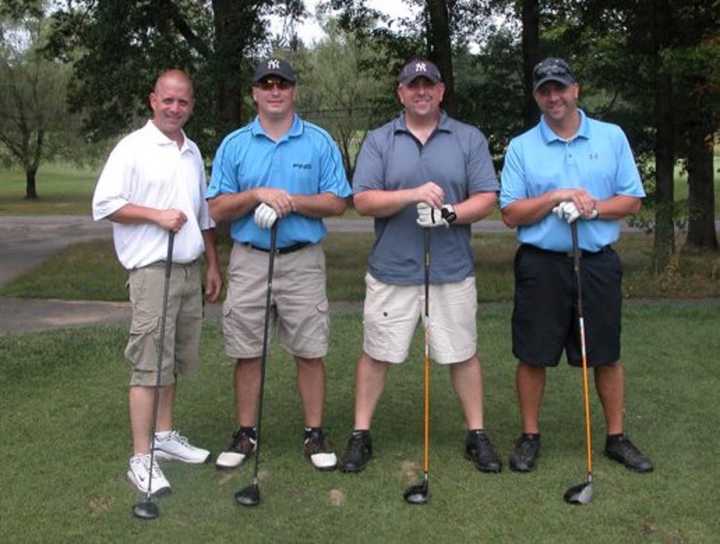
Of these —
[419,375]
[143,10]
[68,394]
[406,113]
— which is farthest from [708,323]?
[143,10]

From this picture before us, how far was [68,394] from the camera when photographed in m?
5.97

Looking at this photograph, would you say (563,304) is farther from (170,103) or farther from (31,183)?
(31,183)

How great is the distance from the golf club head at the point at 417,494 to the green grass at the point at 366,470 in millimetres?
48

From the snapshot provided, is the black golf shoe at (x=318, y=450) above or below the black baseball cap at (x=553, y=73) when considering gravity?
below

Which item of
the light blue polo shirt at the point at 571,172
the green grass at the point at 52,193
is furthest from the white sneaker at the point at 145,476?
the green grass at the point at 52,193

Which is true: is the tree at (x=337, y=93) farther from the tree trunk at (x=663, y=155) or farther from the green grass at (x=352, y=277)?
the tree trunk at (x=663, y=155)

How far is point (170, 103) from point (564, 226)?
6.24ft

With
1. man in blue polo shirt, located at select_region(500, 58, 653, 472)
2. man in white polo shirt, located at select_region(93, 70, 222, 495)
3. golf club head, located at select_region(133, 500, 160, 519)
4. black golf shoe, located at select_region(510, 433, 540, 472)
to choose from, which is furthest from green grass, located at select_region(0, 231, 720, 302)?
golf club head, located at select_region(133, 500, 160, 519)

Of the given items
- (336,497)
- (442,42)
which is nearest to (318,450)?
(336,497)

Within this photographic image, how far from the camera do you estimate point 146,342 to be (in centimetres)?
430

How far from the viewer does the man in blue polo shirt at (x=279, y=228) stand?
168 inches

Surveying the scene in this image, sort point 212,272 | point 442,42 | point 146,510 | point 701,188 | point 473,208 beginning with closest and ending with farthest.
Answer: point 146,510
point 473,208
point 212,272
point 442,42
point 701,188

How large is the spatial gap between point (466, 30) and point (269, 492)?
39.0 feet

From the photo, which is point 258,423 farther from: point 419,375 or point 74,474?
point 419,375
